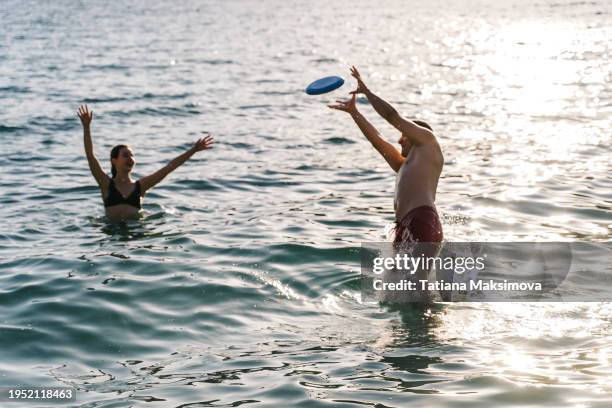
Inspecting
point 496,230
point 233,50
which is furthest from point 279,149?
point 233,50

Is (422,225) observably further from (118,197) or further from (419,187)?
(118,197)

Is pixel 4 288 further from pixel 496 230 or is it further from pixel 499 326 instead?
pixel 496 230

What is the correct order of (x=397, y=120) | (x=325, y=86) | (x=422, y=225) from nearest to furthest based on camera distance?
1. (x=397, y=120)
2. (x=422, y=225)
3. (x=325, y=86)

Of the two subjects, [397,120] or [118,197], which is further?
[118,197]

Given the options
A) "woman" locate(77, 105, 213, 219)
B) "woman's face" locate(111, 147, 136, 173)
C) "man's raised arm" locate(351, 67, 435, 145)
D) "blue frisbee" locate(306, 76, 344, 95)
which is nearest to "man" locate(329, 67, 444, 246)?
"man's raised arm" locate(351, 67, 435, 145)

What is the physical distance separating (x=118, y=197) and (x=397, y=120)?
5.73m

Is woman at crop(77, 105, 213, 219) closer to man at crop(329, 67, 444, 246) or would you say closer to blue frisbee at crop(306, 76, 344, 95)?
blue frisbee at crop(306, 76, 344, 95)

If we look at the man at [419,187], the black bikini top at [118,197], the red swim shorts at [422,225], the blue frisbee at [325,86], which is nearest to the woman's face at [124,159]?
the black bikini top at [118,197]

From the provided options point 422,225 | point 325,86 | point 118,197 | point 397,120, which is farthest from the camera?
point 118,197

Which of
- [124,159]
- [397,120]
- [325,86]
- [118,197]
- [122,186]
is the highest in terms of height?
[325,86]

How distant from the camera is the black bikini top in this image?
13906mm

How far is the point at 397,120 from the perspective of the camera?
31.9 ft

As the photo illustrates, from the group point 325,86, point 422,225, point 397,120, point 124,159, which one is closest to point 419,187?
point 422,225

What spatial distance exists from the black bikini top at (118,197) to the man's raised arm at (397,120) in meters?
4.98
